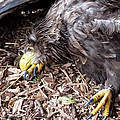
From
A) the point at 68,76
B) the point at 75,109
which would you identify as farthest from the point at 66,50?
the point at 75,109

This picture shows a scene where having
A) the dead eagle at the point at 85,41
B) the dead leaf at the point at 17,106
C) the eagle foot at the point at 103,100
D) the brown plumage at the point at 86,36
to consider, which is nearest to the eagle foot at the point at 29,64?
the dead eagle at the point at 85,41

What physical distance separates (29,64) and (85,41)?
794 mm

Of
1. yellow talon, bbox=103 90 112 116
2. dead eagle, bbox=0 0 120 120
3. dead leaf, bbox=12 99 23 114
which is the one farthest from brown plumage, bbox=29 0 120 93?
dead leaf, bbox=12 99 23 114

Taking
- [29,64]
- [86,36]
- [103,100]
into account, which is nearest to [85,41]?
[86,36]

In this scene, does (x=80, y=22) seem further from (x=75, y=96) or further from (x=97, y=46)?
(x=75, y=96)

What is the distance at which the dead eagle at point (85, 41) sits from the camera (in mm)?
2230

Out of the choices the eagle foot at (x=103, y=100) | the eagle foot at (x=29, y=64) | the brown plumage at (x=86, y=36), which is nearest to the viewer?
the brown plumage at (x=86, y=36)

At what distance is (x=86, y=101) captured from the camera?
2.48 metres

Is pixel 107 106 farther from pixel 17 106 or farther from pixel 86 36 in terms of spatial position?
pixel 17 106

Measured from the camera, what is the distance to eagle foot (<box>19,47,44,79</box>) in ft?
9.25

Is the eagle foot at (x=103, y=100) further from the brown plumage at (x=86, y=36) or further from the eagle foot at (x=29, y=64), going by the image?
the eagle foot at (x=29, y=64)

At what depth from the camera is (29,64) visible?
113 inches

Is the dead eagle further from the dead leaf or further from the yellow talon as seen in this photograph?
the dead leaf

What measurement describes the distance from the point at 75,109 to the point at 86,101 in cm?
14
